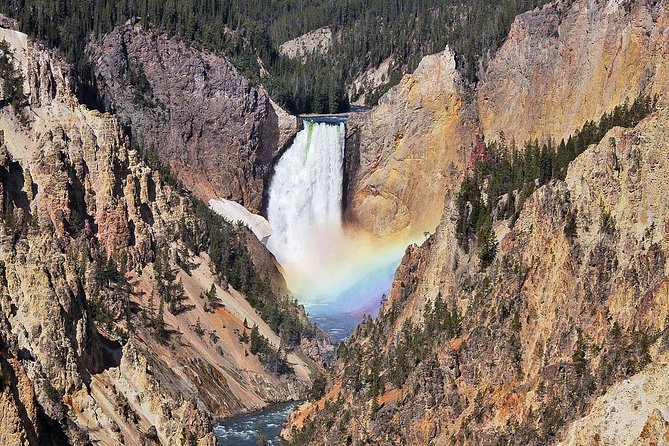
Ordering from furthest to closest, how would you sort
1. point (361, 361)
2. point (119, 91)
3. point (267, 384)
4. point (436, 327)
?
point (119, 91), point (267, 384), point (361, 361), point (436, 327)

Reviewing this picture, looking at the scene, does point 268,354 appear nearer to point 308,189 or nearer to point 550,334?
point 308,189

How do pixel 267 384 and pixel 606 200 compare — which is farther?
pixel 267 384

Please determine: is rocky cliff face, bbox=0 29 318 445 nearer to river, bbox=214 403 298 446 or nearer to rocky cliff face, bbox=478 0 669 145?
river, bbox=214 403 298 446

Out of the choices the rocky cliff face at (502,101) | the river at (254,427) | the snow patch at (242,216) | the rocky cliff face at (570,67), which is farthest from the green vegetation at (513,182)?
the snow patch at (242,216)

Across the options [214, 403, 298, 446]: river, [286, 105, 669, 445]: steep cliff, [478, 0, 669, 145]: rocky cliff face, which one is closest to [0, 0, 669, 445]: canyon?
[286, 105, 669, 445]: steep cliff

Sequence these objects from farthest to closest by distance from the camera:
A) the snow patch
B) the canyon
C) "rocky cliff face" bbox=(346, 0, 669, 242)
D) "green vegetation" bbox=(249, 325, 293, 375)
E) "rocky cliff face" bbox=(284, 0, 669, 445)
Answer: the snow patch → "rocky cliff face" bbox=(346, 0, 669, 242) → "green vegetation" bbox=(249, 325, 293, 375) → the canyon → "rocky cliff face" bbox=(284, 0, 669, 445)

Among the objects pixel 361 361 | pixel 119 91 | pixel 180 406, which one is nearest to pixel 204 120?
pixel 119 91

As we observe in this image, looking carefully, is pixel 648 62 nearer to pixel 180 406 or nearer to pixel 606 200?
pixel 606 200

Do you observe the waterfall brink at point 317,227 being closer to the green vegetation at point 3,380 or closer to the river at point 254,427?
the river at point 254,427
